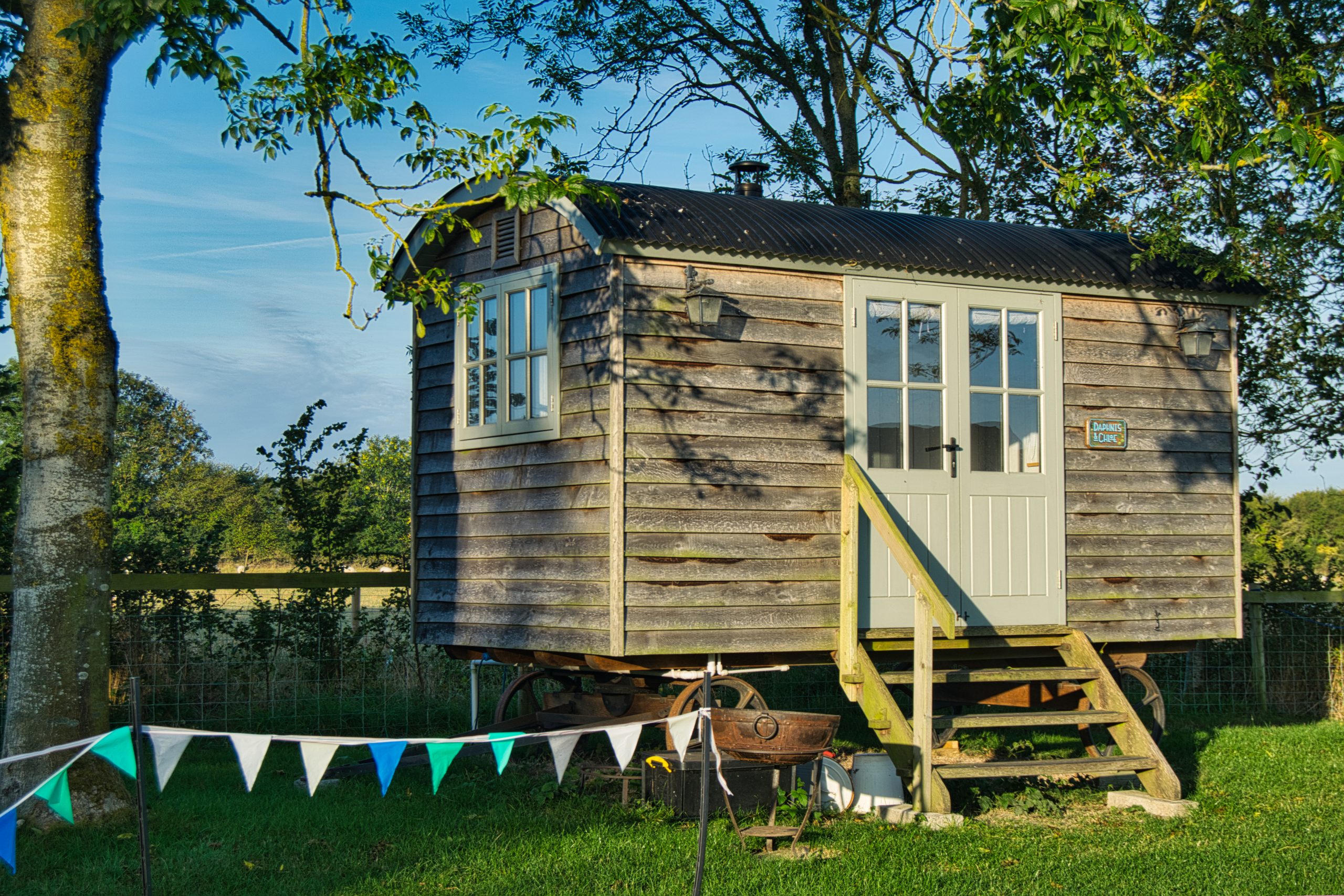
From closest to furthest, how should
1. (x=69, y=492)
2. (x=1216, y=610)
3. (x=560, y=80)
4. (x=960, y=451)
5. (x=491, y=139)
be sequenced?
(x=69, y=492) < (x=491, y=139) < (x=960, y=451) < (x=1216, y=610) < (x=560, y=80)

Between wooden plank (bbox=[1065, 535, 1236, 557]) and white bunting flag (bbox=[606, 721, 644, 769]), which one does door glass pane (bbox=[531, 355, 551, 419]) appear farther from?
wooden plank (bbox=[1065, 535, 1236, 557])

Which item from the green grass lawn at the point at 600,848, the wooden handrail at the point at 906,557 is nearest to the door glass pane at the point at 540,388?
the wooden handrail at the point at 906,557

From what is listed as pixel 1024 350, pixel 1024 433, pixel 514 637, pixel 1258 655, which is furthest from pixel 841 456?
pixel 1258 655

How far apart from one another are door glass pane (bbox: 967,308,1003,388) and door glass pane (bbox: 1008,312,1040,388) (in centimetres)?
9

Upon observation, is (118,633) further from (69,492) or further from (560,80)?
(560,80)

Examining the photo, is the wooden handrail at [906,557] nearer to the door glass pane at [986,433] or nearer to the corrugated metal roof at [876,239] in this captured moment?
the door glass pane at [986,433]

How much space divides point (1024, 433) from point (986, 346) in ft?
2.09

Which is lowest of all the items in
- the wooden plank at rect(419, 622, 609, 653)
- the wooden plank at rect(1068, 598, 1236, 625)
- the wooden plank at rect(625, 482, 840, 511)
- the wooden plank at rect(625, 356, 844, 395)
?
the wooden plank at rect(419, 622, 609, 653)

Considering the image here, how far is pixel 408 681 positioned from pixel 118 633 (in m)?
2.53

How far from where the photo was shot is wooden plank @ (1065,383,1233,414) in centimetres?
815

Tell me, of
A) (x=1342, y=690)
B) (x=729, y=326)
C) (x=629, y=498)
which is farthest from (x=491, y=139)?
(x=1342, y=690)

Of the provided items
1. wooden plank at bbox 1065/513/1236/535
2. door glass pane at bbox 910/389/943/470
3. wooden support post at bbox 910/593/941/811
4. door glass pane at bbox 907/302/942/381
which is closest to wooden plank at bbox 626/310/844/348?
door glass pane at bbox 907/302/942/381

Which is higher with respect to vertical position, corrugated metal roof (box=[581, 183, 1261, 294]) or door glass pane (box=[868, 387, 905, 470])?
corrugated metal roof (box=[581, 183, 1261, 294])

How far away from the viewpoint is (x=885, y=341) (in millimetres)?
7637
